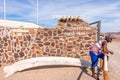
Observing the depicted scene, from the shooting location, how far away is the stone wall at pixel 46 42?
1148 centimetres

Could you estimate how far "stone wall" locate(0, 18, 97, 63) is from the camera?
11477mm

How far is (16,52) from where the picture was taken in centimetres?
1157

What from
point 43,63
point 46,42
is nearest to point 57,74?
point 43,63

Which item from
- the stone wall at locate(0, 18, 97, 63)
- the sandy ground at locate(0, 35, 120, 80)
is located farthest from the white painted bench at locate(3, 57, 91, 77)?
the stone wall at locate(0, 18, 97, 63)

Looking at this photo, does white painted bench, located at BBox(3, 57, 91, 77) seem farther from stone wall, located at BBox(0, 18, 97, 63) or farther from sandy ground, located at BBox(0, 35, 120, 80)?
stone wall, located at BBox(0, 18, 97, 63)

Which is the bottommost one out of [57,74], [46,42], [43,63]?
[57,74]

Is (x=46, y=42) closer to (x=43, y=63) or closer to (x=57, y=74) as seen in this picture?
(x=43, y=63)

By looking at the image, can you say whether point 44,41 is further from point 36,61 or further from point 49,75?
point 49,75

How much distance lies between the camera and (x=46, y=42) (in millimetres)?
11633

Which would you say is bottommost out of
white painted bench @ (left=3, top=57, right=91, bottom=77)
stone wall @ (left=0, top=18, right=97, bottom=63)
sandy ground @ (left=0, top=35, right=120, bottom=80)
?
sandy ground @ (left=0, top=35, right=120, bottom=80)

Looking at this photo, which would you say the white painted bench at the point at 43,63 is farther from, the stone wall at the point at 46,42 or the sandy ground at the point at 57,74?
the stone wall at the point at 46,42

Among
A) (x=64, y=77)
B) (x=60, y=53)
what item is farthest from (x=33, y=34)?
(x=64, y=77)

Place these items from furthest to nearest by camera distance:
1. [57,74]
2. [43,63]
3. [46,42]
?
1. [46,42]
2. [43,63]
3. [57,74]

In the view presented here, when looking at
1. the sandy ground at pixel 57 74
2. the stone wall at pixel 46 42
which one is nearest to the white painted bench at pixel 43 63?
the sandy ground at pixel 57 74
